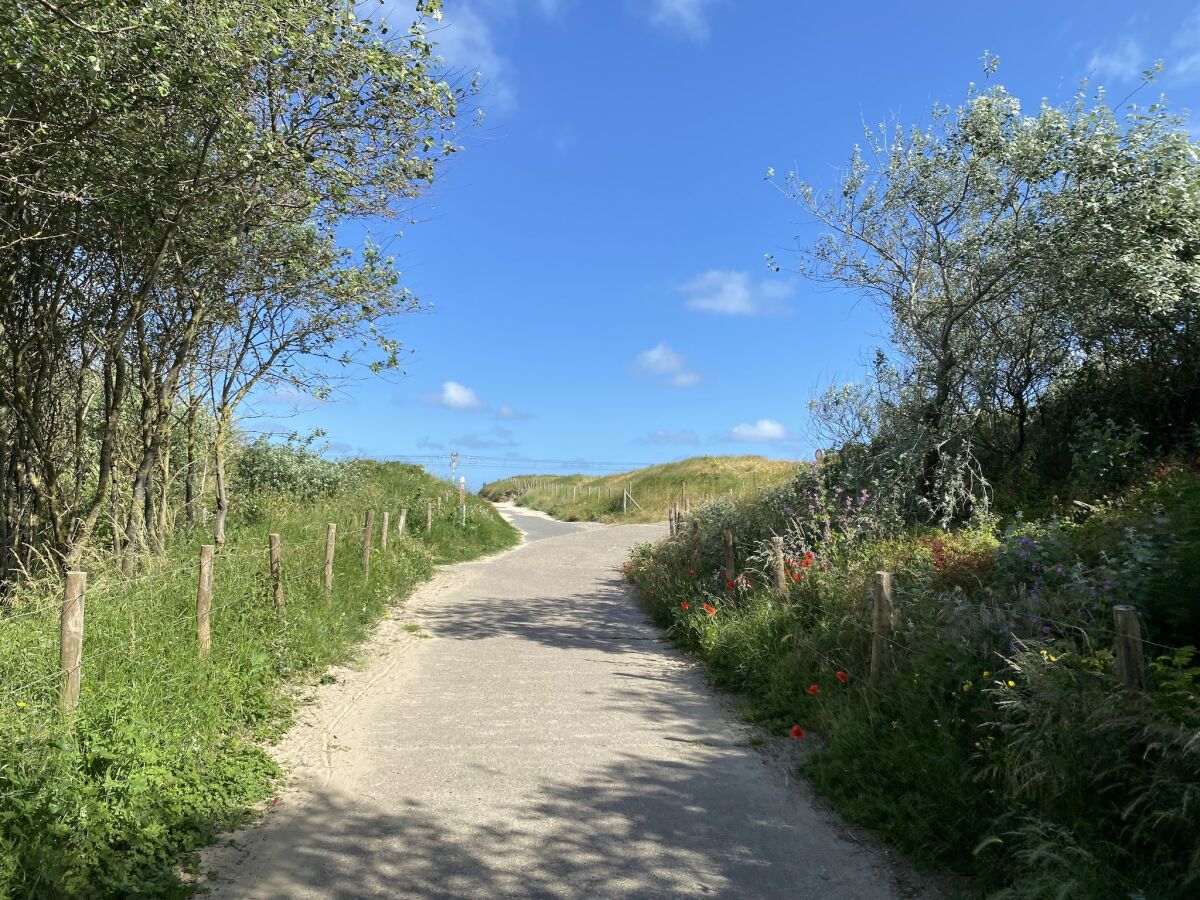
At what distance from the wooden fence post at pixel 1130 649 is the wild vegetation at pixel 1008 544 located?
0.10 m

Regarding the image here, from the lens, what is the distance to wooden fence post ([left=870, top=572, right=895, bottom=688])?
6.05 metres

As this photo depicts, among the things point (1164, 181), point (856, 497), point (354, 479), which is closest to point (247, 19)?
point (856, 497)

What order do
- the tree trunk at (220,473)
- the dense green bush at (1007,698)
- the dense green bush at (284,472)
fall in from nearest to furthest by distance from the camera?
the dense green bush at (1007,698), the tree trunk at (220,473), the dense green bush at (284,472)

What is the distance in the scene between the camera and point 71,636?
4824mm

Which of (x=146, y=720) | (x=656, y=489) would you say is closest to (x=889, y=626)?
(x=146, y=720)

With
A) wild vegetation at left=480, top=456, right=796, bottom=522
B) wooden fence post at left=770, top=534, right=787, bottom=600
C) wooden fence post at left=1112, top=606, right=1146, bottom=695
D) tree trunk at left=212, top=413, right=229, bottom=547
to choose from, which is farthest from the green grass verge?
wild vegetation at left=480, top=456, right=796, bottom=522

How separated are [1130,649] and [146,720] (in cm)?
586

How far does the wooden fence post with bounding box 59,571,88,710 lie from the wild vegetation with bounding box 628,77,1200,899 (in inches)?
199

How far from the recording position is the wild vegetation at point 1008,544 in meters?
3.80

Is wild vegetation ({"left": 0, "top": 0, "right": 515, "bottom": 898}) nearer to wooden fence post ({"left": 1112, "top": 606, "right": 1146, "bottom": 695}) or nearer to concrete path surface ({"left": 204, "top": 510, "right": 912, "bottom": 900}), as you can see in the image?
concrete path surface ({"left": 204, "top": 510, "right": 912, "bottom": 900})

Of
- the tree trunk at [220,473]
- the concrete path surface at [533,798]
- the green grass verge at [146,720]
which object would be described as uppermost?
the tree trunk at [220,473]

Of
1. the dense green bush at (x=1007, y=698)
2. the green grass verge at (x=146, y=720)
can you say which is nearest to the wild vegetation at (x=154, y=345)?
the green grass verge at (x=146, y=720)

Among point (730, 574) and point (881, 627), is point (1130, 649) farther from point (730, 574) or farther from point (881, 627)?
point (730, 574)

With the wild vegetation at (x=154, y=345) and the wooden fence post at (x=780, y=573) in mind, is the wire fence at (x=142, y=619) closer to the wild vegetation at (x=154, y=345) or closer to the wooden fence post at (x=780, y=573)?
the wild vegetation at (x=154, y=345)
